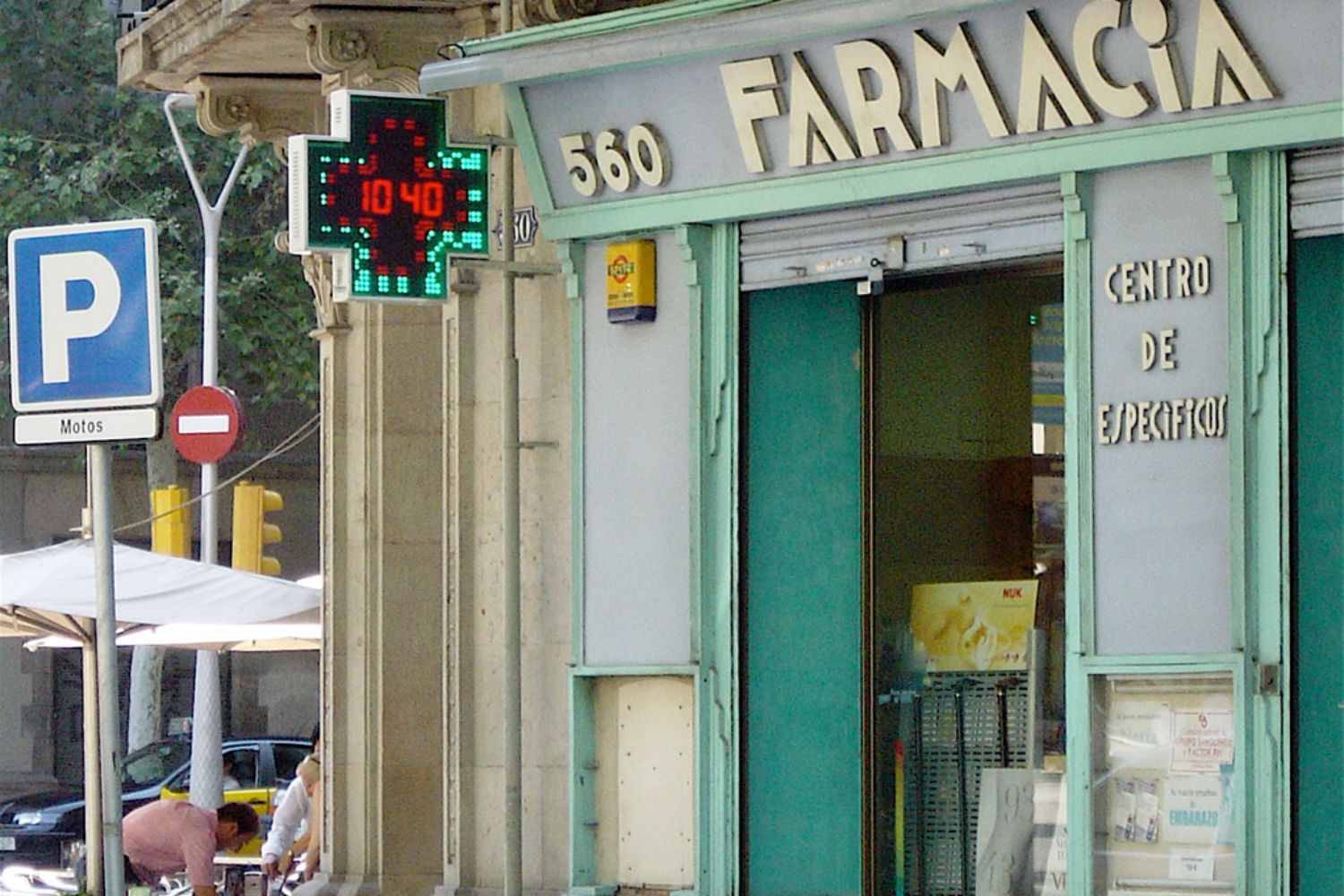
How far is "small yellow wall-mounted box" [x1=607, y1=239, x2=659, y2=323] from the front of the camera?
11.6 meters

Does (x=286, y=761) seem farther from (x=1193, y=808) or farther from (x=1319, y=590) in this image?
(x=1319, y=590)

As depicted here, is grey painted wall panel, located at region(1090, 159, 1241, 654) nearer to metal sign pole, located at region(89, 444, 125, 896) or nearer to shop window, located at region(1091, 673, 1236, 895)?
shop window, located at region(1091, 673, 1236, 895)

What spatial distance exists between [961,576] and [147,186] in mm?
24592

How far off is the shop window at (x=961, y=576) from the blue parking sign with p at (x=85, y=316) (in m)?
4.00

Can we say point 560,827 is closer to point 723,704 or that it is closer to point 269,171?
point 723,704

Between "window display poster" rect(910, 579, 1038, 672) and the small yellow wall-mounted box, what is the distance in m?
1.71

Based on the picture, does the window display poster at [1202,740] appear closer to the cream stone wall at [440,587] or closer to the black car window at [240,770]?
the cream stone wall at [440,587]

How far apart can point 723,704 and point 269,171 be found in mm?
22762

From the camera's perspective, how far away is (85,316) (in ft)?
27.1

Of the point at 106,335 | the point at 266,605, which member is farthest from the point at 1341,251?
the point at 266,605

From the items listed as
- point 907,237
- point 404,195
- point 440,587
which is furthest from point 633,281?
point 440,587

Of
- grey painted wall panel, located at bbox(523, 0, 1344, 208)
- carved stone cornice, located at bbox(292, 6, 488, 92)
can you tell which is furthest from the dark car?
grey painted wall panel, located at bbox(523, 0, 1344, 208)

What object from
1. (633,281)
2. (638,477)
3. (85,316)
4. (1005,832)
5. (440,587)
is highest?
(633,281)

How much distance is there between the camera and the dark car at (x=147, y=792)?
25.2m
